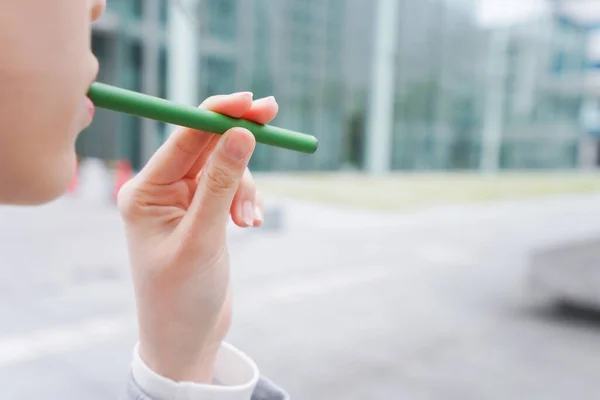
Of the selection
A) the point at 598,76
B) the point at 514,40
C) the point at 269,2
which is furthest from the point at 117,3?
the point at 598,76

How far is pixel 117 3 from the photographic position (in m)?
7.79

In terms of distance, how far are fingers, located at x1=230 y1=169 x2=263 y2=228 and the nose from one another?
0.19m

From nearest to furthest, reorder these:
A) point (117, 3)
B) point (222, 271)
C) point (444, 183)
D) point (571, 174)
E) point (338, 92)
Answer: point (222, 271), point (117, 3), point (338, 92), point (444, 183), point (571, 174)

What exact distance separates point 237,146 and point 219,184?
0.05 metres

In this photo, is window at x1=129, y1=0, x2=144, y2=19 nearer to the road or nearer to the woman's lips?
the road

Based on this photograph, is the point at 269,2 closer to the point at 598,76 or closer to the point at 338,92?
the point at 338,92

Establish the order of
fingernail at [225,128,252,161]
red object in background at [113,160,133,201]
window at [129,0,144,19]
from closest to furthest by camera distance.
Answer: fingernail at [225,128,252,161], red object in background at [113,160,133,201], window at [129,0,144,19]

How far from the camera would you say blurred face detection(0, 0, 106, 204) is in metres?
0.35

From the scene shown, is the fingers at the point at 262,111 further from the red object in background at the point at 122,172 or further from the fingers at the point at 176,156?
the red object in background at the point at 122,172

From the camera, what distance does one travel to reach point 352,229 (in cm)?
650

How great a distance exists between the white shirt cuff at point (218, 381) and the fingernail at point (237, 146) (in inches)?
8.9

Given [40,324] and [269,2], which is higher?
[269,2]

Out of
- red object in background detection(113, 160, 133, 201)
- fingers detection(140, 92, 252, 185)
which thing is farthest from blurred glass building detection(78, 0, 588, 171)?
fingers detection(140, 92, 252, 185)

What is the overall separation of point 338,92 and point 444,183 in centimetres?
373
